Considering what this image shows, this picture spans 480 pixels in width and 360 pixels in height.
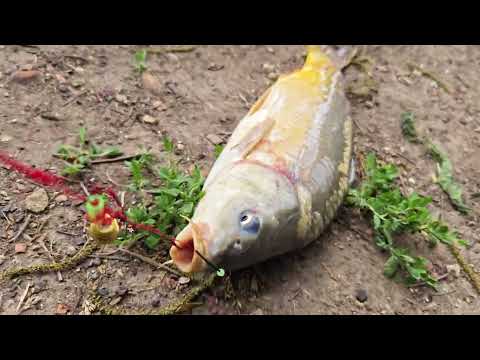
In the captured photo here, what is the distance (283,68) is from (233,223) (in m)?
3.04

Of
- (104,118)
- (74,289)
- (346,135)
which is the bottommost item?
(74,289)

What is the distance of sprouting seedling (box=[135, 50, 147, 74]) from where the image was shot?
491 cm

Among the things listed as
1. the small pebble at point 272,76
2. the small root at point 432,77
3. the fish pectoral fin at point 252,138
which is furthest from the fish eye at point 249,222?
the small root at point 432,77

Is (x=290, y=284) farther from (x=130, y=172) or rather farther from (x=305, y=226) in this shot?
(x=130, y=172)

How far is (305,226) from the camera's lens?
3617 millimetres

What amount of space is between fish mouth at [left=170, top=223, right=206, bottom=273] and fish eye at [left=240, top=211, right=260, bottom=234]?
30 cm

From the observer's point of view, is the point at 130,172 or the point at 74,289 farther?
the point at 130,172

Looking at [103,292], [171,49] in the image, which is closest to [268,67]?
[171,49]

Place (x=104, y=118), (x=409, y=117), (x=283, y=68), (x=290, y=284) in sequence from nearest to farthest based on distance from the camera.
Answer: (x=290, y=284)
(x=104, y=118)
(x=409, y=117)
(x=283, y=68)

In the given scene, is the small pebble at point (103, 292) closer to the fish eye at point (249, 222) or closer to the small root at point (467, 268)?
the fish eye at point (249, 222)

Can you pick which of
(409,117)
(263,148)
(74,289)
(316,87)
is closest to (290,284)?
(263,148)

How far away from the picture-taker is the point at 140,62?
4945 mm

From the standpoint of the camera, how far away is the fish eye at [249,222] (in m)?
3.14

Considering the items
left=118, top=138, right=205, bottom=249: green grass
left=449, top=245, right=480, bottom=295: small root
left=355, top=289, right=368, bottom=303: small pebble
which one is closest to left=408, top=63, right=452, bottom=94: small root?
left=449, top=245, right=480, bottom=295: small root
